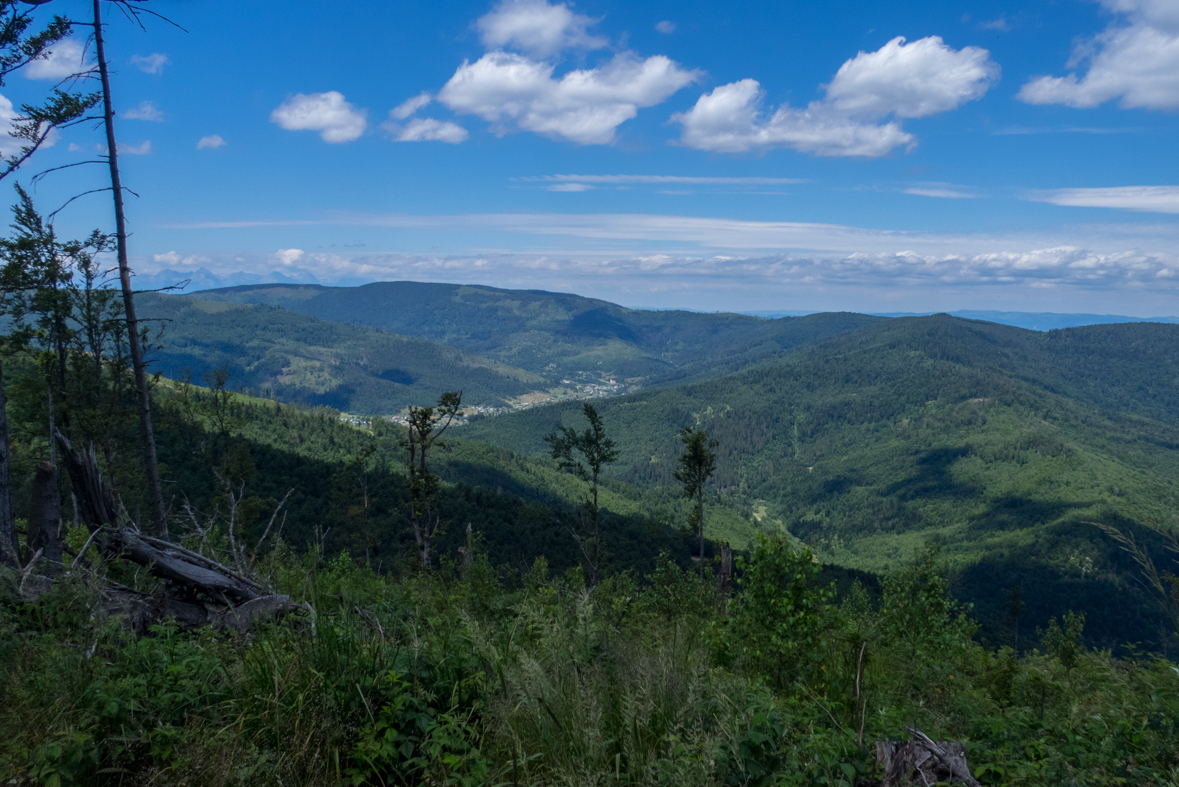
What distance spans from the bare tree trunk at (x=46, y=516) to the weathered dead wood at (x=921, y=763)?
7637mm

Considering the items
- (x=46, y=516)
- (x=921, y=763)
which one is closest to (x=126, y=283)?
(x=46, y=516)

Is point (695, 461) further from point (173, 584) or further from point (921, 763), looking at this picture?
point (921, 763)

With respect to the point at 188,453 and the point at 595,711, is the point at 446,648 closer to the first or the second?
the point at 595,711

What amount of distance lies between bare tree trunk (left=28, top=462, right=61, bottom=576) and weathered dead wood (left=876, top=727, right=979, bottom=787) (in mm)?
7637

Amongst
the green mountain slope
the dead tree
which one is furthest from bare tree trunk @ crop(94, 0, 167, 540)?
the dead tree

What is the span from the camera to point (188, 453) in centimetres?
4703

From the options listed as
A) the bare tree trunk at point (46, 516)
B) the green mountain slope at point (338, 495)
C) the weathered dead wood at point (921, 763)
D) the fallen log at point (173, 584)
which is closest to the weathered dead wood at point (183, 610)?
the fallen log at point (173, 584)

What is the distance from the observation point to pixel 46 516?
588 cm

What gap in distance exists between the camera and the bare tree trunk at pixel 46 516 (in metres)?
5.75

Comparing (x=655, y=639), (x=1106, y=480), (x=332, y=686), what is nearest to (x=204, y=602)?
(x=332, y=686)

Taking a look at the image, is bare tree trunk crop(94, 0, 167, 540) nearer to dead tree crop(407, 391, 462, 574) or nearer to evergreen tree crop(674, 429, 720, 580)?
dead tree crop(407, 391, 462, 574)

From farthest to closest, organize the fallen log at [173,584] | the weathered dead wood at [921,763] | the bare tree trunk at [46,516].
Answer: the bare tree trunk at [46,516]
the fallen log at [173,584]
the weathered dead wood at [921,763]

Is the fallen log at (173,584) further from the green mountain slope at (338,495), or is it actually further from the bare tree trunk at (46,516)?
the green mountain slope at (338,495)

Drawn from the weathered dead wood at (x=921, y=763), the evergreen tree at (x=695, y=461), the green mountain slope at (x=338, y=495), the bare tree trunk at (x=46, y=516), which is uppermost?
the bare tree trunk at (x=46, y=516)
